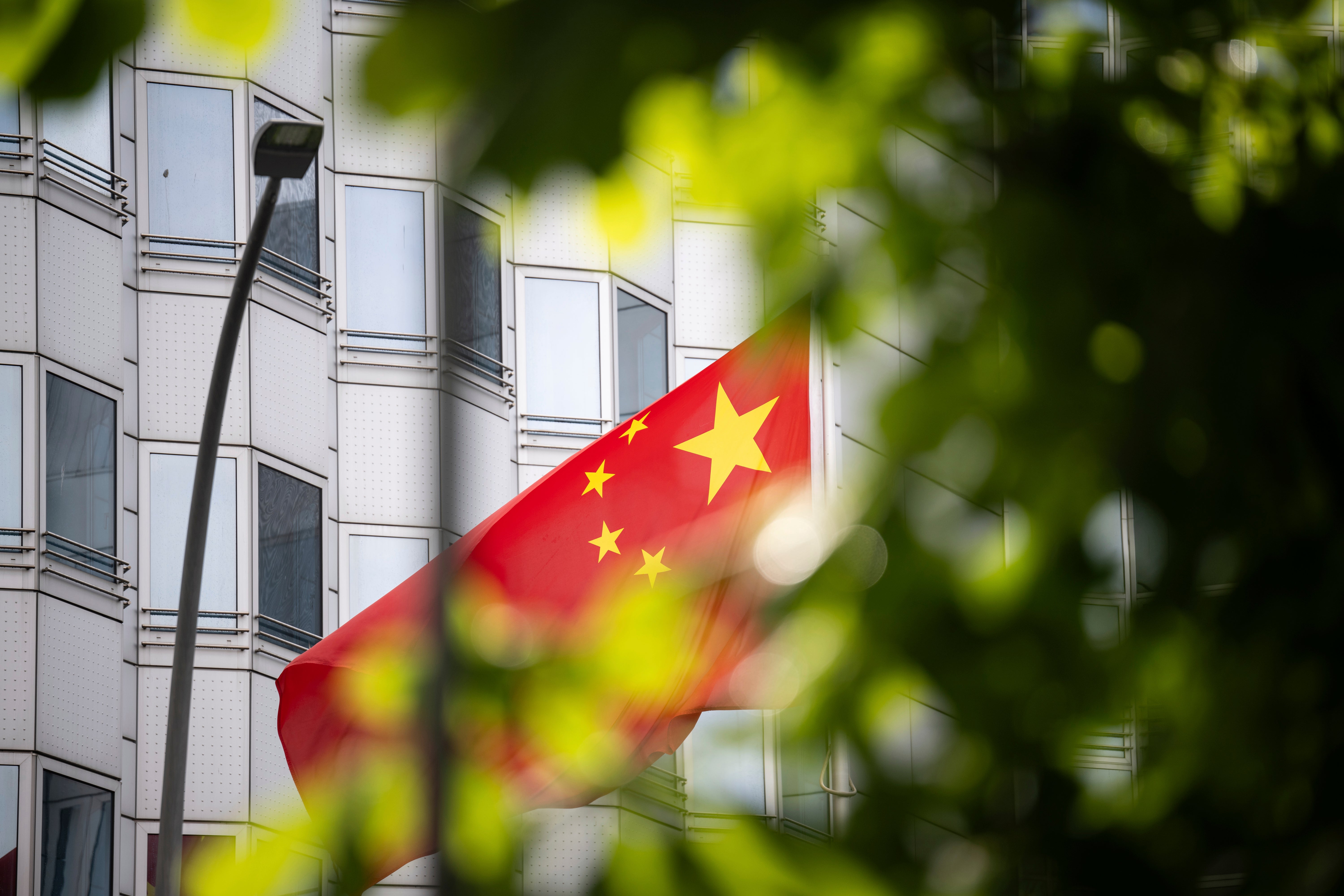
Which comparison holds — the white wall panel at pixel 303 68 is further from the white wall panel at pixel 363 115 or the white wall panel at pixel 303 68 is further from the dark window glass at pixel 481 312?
the white wall panel at pixel 363 115

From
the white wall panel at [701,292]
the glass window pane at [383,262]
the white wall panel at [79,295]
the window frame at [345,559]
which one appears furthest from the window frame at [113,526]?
the white wall panel at [701,292]

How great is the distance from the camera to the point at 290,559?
687 inches

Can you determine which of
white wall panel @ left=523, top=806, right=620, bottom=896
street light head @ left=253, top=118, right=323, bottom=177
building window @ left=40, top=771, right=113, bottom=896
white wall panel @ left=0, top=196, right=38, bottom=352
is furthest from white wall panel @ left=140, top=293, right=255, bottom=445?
white wall panel @ left=523, top=806, right=620, bottom=896

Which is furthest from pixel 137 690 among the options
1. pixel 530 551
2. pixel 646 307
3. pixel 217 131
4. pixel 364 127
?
pixel 364 127

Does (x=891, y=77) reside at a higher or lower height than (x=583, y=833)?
higher

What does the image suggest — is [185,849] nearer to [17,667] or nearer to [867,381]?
[17,667]

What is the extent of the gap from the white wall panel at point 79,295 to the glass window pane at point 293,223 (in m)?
1.71

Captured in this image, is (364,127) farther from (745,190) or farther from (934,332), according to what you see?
(934,332)

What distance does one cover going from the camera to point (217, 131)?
17.8 m

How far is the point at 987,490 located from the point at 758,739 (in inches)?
14.4

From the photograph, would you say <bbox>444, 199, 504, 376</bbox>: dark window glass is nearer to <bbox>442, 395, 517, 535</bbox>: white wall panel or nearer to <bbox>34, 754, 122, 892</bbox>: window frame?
<bbox>442, 395, 517, 535</bbox>: white wall panel

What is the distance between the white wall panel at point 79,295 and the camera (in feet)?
53.4

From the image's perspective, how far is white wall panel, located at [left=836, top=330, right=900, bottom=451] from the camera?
1824 mm

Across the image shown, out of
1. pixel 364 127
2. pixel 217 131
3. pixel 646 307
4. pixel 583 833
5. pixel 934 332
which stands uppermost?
pixel 217 131
